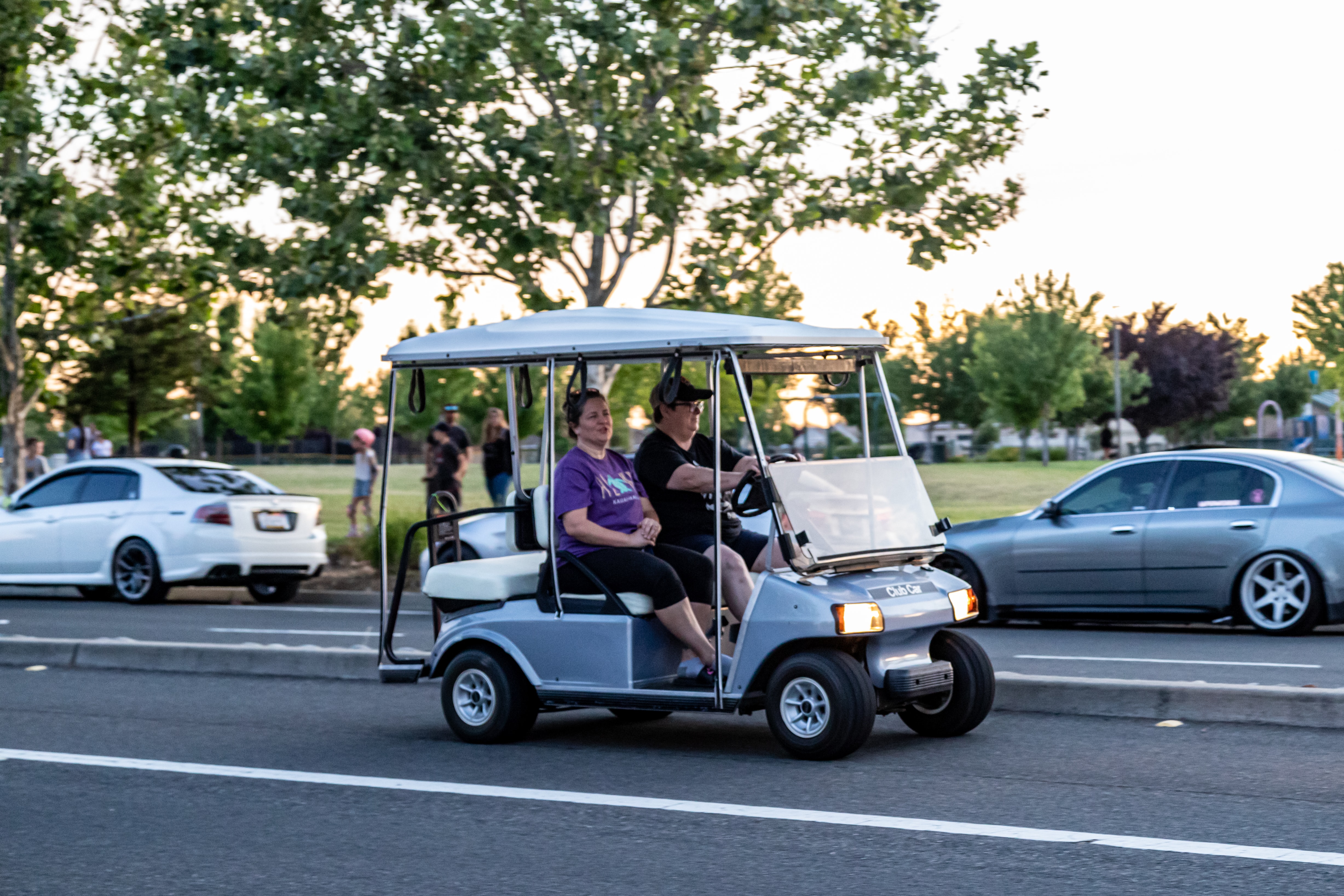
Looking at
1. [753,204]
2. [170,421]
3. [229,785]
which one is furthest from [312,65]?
A: [170,421]

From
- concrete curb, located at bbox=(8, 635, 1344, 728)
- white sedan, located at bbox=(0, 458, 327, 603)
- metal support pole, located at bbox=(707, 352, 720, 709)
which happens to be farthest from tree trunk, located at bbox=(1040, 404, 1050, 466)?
metal support pole, located at bbox=(707, 352, 720, 709)

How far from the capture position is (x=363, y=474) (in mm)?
26188

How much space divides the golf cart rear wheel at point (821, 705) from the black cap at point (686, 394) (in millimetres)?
1322

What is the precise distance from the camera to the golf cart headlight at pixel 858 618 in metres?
7.40

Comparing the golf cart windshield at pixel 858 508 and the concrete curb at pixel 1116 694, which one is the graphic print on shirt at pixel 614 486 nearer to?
the golf cart windshield at pixel 858 508

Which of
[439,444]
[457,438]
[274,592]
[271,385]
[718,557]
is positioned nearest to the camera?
[718,557]

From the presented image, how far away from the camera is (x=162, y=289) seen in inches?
977

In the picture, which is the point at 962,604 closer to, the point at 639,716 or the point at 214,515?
the point at 639,716

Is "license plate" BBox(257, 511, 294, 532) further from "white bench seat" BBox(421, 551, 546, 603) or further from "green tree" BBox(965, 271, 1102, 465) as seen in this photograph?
"green tree" BBox(965, 271, 1102, 465)

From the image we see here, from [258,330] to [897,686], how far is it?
91.6m

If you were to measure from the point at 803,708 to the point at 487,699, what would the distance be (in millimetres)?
1694

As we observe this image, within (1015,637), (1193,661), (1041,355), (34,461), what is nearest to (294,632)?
(1015,637)

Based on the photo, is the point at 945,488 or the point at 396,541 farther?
the point at 945,488

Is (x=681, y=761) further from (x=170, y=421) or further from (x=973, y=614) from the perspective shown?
(x=170, y=421)
